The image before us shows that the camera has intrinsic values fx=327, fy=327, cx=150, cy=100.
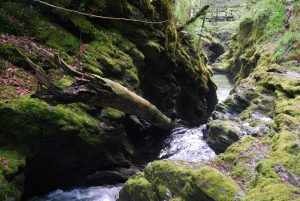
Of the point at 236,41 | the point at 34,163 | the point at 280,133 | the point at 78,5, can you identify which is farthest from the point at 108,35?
the point at 236,41

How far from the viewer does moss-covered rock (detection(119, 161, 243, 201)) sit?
7.18 metres

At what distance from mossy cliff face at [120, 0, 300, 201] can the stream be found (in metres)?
0.86

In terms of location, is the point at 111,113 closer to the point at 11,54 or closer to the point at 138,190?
the point at 138,190

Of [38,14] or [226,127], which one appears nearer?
[38,14]

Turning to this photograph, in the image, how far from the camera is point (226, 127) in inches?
520

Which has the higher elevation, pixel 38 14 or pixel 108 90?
pixel 38 14

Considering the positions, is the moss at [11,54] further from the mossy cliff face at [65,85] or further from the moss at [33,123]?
the moss at [33,123]

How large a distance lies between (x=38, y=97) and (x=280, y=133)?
23.7 ft

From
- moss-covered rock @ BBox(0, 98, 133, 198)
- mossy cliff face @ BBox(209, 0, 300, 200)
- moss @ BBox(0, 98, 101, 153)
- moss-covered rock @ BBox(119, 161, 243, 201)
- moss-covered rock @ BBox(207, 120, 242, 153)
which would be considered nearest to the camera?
moss-covered rock @ BBox(119, 161, 243, 201)

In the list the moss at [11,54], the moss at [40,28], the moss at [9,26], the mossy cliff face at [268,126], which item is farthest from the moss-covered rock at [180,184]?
the moss at [9,26]

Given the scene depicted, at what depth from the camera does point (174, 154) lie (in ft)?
47.1

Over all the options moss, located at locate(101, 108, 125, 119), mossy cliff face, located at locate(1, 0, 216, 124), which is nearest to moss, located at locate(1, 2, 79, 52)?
mossy cliff face, located at locate(1, 0, 216, 124)

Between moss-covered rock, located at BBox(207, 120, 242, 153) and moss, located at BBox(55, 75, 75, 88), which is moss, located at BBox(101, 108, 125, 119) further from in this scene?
moss-covered rock, located at BBox(207, 120, 242, 153)

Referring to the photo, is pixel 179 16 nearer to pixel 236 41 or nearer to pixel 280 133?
pixel 280 133
